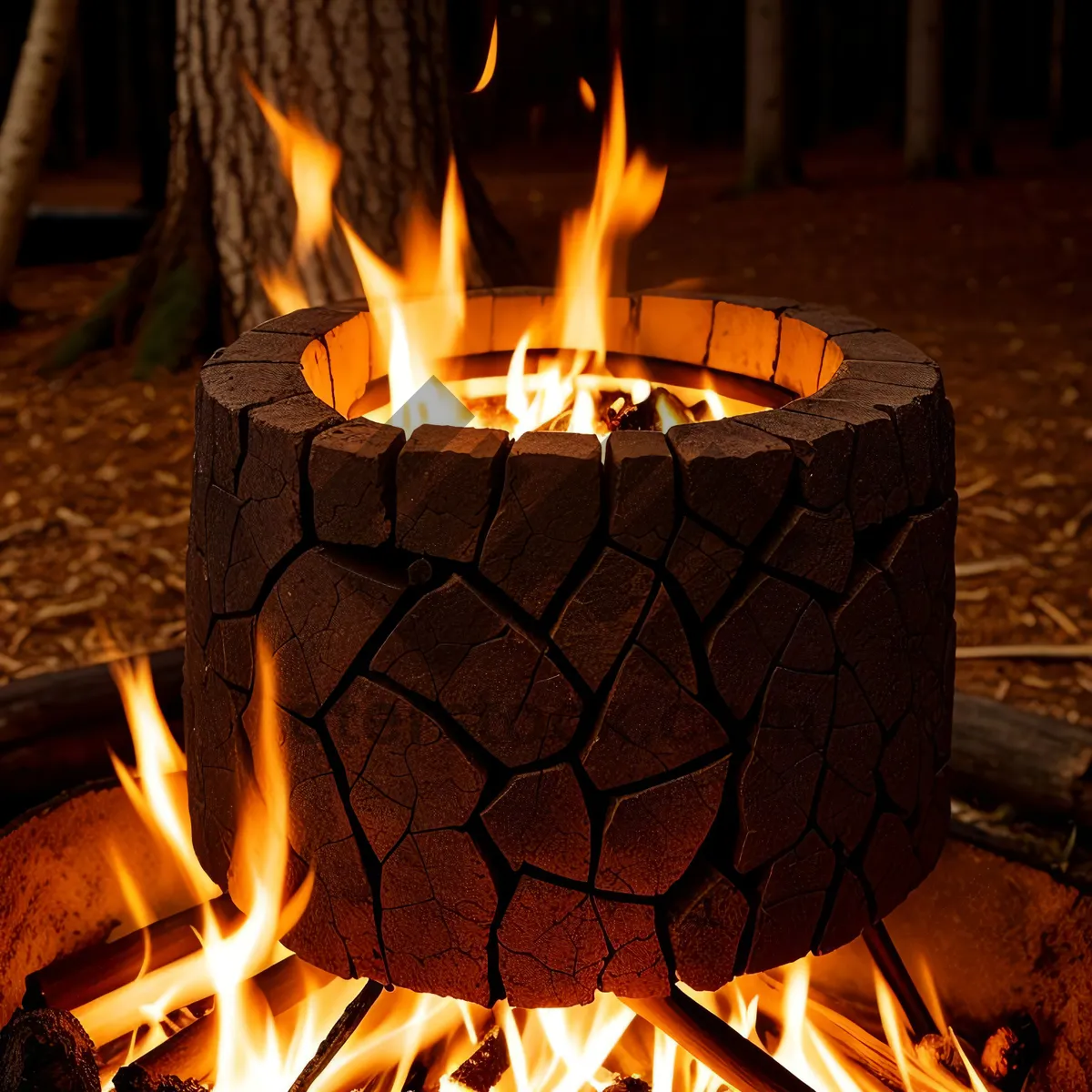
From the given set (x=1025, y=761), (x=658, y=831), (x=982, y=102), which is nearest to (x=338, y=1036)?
(x=658, y=831)

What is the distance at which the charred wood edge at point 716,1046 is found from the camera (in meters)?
1.64

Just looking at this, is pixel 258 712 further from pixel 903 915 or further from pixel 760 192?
pixel 760 192

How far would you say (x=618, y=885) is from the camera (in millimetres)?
1476

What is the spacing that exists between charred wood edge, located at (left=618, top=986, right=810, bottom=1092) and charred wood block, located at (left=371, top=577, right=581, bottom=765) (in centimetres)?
48

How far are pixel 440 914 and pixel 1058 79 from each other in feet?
44.7

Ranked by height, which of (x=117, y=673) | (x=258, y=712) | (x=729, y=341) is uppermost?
(x=729, y=341)

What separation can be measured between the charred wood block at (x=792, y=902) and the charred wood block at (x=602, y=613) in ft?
1.28

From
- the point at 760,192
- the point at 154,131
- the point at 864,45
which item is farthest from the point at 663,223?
the point at 864,45

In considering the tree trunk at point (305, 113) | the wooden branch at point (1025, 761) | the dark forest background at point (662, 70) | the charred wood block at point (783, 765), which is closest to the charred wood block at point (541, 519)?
the charred wood block at point (783, 765)

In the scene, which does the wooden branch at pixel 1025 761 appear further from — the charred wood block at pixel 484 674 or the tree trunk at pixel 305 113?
the tree trunk at pixel 305 113

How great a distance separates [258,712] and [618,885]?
537mm

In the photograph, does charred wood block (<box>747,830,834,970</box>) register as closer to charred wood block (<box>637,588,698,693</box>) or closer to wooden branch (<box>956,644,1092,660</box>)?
charred wood block (<box>637,588,698,693</box>)

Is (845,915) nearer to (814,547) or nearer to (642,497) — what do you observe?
(814,547)

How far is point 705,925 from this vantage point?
4.94 ft
